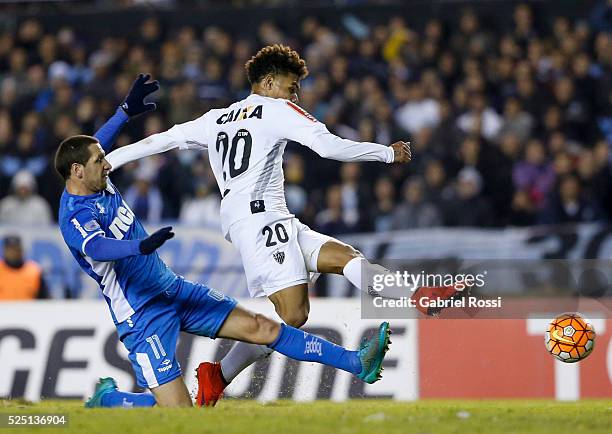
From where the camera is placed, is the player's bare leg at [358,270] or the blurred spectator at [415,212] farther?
the blurred spectator at [415,212]

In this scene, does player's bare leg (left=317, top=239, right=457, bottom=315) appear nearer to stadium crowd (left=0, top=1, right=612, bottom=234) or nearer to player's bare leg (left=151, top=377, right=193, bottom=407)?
player's bare leg (left=151, top=377, right=193, bottom=407)

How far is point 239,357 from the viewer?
27.2 feet

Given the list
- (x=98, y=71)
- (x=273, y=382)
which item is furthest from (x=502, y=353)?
(x=98, y=71)

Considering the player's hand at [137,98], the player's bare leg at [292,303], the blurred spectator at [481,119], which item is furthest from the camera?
the blurred spectator at [481,119]

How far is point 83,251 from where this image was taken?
7.32 metres

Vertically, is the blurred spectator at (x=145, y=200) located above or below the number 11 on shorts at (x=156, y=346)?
above

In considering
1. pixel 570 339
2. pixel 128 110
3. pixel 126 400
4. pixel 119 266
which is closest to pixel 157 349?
pixel 126 400

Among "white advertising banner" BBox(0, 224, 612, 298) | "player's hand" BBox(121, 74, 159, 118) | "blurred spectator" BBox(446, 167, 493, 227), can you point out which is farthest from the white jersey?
"blurred spectator" BBox(446, 167, 493, 227)

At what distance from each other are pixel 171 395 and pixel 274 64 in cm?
243

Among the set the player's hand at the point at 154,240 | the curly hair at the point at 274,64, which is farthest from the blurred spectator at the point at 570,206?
the player's hand at the point at 154,240

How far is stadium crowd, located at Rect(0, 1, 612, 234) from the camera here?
47.7 ft

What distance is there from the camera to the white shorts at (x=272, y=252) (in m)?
8.09

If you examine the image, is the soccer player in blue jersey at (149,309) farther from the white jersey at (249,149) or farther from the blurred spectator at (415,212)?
the blurred spectator at (415,212)

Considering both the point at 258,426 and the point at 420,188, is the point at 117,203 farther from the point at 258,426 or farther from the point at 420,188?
the point at 420,188
